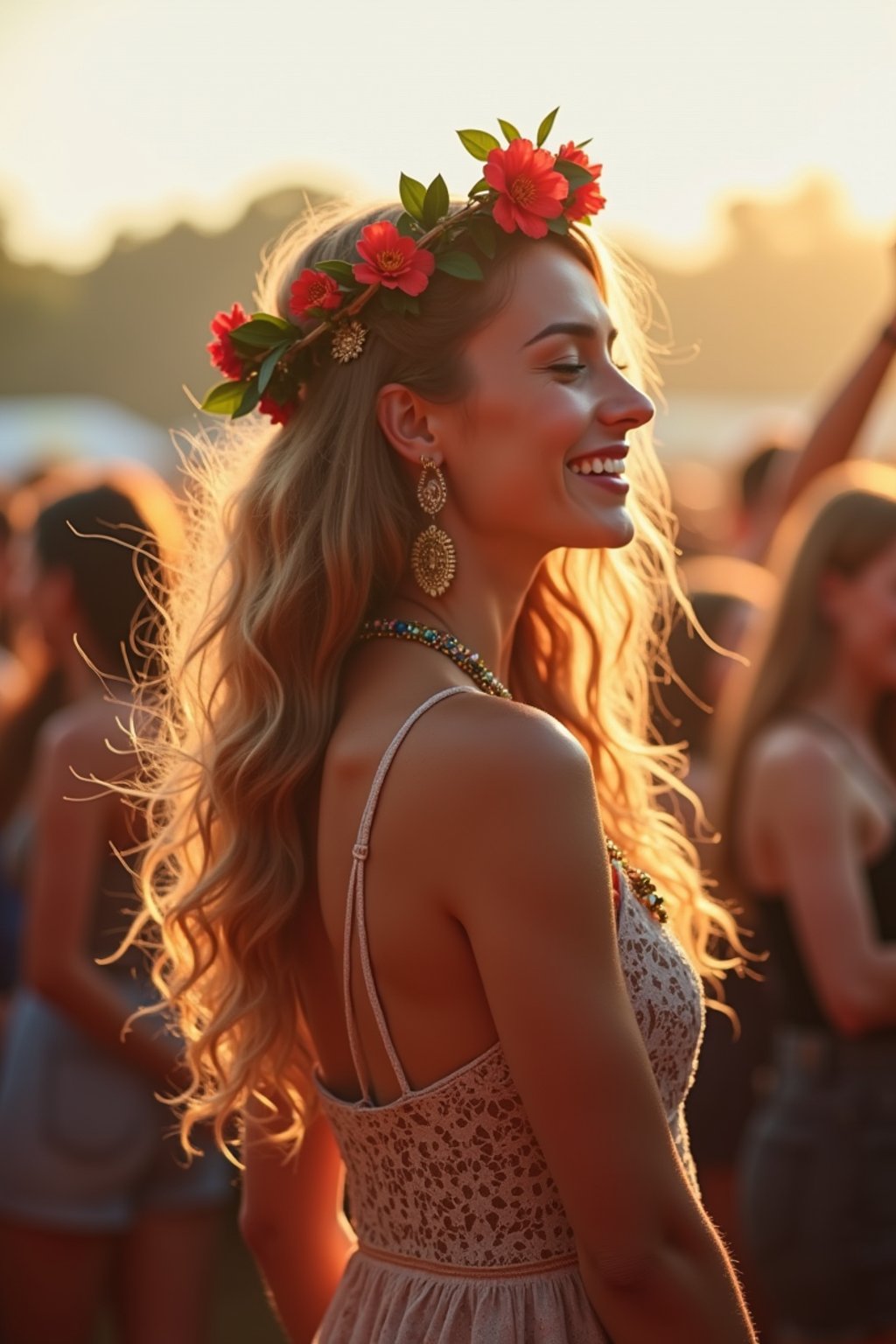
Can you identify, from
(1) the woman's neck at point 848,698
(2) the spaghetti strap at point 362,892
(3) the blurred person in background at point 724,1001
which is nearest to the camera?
(2) the spaghetti strap at point 362,892

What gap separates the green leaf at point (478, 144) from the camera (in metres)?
2.12

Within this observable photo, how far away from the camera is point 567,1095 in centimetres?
169

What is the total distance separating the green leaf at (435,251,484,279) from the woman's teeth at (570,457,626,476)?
0.27m

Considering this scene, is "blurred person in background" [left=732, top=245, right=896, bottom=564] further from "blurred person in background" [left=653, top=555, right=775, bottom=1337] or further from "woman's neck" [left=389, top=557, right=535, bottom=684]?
"woman's neck" [left=389, top=557, right=535, bottom=684]

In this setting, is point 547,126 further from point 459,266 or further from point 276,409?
point 276,409

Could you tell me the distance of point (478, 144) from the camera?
212cm

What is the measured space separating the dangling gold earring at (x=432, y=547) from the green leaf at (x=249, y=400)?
271 millimetres

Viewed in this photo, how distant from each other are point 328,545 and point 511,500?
0.78 feet

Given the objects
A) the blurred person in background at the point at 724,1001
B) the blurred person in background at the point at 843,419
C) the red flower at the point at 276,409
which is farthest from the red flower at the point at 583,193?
the blurred person in background at the point at 843,419

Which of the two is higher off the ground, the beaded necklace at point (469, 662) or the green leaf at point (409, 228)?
the green leaf at point (409, 228)

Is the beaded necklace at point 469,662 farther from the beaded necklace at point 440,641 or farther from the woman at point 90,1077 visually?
the woman at point 90,1077

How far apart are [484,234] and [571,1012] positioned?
98cm

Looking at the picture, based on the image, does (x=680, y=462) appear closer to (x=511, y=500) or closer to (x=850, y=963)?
(x=850, y=963)

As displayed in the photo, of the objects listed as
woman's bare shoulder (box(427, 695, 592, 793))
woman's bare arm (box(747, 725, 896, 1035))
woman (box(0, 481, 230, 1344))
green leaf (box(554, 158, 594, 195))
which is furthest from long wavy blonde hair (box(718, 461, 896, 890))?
woman's bare shoulder (box(427, 695, 592, 793))
